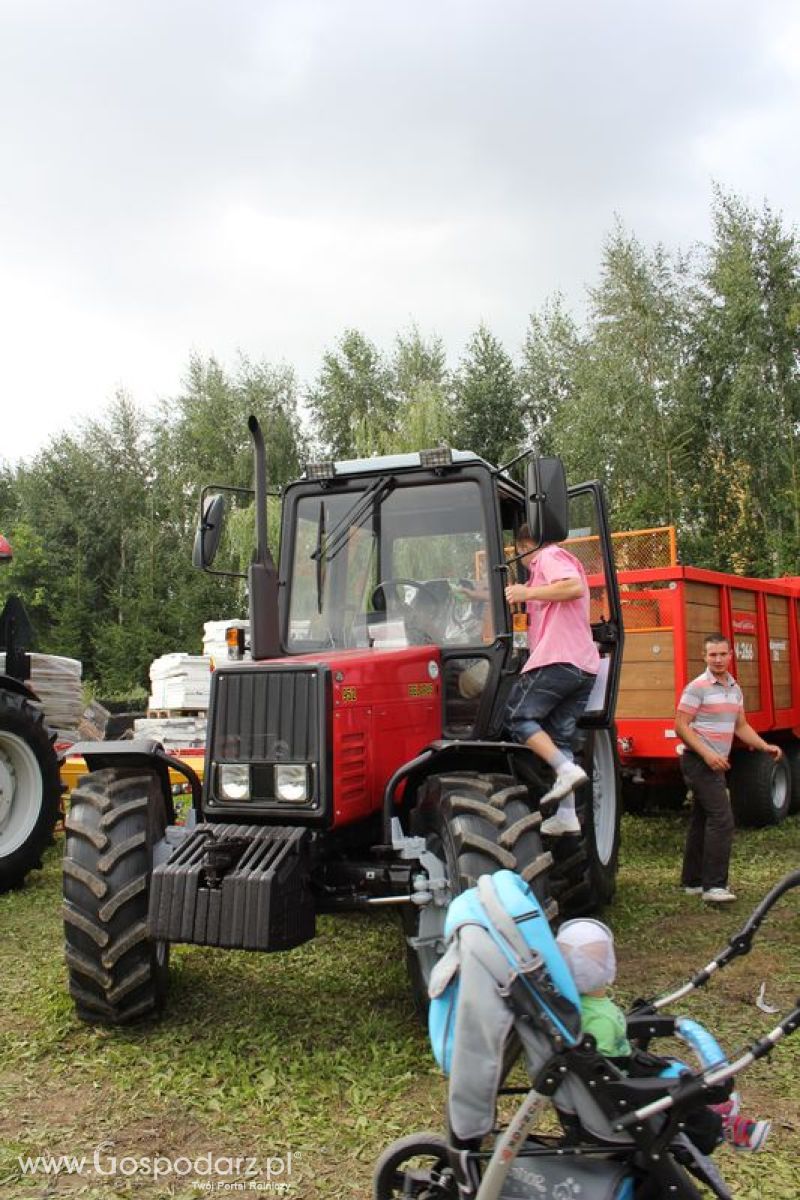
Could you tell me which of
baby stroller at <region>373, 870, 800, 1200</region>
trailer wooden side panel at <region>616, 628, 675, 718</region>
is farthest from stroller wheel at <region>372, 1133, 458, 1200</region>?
trailer wooden side panel at <region>616, 628, 675, 718</region>

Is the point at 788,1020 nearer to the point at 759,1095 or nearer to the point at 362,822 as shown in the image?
the point at 759,1095

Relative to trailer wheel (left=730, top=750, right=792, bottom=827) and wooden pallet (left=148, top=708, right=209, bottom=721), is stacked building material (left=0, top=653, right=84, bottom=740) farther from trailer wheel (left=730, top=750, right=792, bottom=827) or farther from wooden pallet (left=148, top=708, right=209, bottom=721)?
trailer wheel (left=730, top=750, right=792, bottom=827)

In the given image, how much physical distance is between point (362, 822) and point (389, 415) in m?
28.3

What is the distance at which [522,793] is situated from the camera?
160 inches

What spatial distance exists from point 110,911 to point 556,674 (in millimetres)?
2204

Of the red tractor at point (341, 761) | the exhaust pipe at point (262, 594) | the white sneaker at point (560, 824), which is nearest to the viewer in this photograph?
the red tractor at point (341, 761)

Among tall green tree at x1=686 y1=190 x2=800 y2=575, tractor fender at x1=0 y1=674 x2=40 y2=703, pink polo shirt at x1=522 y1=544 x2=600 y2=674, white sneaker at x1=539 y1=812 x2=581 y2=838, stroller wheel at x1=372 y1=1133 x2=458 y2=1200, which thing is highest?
tall green tree at x1=686 y1=190 x2=800 y2=575

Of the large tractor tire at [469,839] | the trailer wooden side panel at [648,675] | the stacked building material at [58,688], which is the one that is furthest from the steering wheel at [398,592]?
the stacked building material at [58,688]

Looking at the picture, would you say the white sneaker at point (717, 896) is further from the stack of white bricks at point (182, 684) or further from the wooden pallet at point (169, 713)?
the wooden pallet at point (169, 713)

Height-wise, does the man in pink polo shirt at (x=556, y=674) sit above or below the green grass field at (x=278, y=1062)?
above

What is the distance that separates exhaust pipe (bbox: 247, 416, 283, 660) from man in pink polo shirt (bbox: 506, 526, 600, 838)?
1.08m

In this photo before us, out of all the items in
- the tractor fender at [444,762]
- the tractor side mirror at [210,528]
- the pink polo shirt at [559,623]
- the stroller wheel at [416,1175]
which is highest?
the tractor side mirror at [210,528]

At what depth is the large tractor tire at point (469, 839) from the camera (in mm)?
3705

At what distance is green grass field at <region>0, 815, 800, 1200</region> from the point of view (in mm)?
3176
